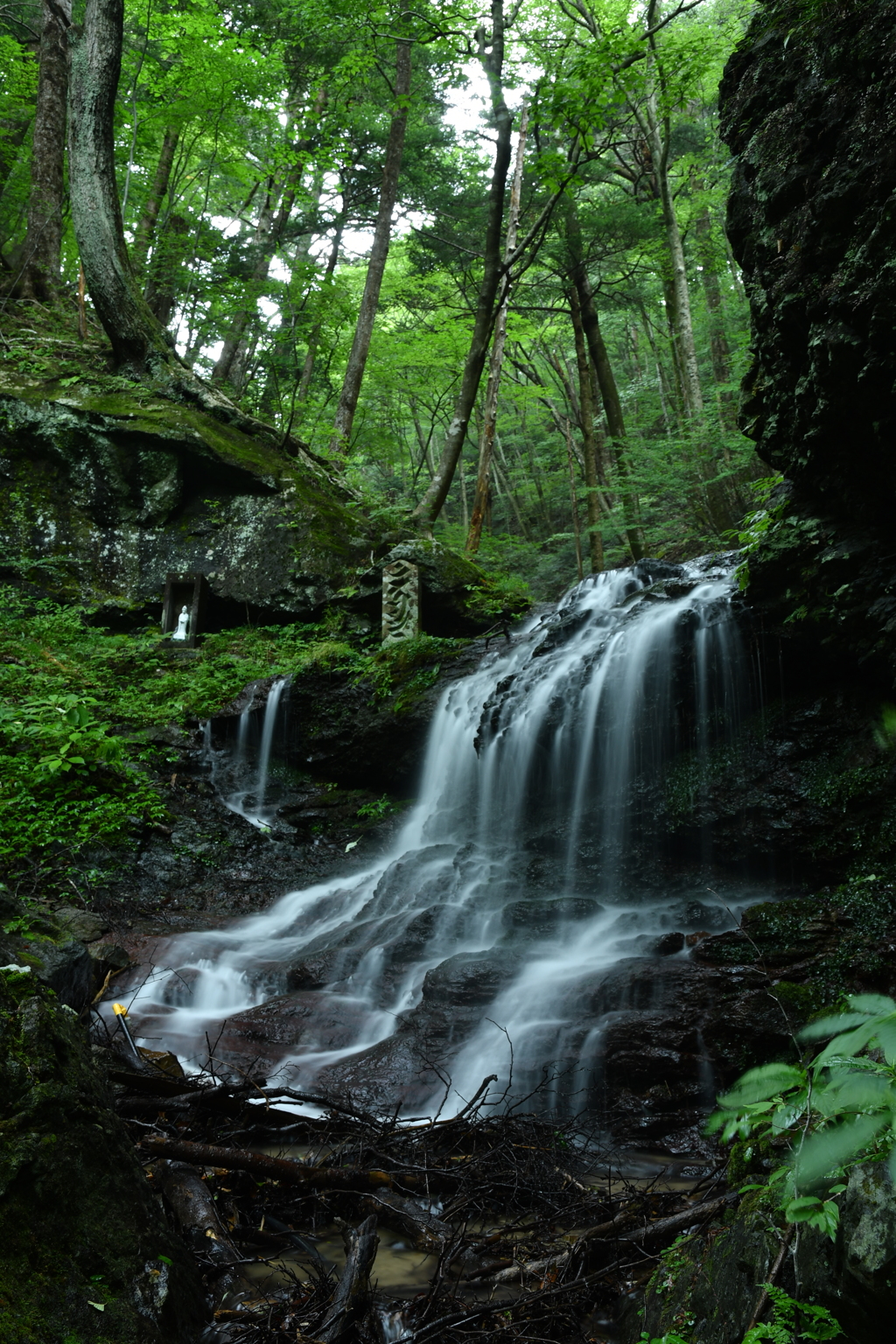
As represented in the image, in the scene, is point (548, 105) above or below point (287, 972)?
above

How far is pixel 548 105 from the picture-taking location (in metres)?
8.94

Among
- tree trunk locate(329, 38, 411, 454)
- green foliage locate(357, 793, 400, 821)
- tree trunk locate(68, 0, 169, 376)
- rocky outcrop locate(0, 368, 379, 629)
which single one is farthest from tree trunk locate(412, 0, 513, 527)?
tree trunk locate(68, 0, 169, 376)

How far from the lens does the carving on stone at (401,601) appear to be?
10.1 m

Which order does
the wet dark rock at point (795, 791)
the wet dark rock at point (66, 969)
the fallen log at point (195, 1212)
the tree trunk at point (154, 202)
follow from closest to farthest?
the fallen log at point (195, 1212), the wet dark rock at point (66, 969), the wet dark rock at point (795, 791), the tree trunk at point (154, 202)

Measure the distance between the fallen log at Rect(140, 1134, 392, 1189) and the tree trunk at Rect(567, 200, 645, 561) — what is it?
12255 mm

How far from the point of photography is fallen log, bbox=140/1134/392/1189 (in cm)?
257

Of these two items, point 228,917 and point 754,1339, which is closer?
point 754,1339

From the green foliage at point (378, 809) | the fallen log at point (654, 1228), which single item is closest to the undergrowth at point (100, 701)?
the green foliage at point (378, 809)

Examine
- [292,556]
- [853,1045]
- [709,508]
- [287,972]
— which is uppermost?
[709,508]

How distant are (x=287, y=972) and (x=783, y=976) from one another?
3550 mm

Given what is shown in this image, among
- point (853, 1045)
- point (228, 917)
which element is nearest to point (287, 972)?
point (228, 917)

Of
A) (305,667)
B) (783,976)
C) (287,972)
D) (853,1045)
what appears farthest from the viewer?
(305,667)

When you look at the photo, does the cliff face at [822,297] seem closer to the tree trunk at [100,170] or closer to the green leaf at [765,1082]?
the green leaf at [765,1082]

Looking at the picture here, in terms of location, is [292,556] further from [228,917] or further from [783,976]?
[783,976]
